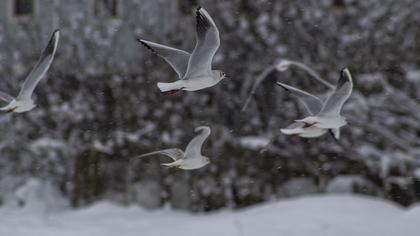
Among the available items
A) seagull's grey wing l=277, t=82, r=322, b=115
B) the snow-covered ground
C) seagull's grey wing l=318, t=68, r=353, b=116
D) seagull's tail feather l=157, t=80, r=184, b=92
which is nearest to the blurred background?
the snow-covered ground

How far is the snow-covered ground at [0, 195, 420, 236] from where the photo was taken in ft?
23.0

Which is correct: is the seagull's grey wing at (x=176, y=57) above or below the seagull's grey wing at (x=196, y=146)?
above

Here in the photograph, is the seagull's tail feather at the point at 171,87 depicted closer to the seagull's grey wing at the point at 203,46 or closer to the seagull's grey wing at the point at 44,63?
the seagull's grey wing at the point at 203,46

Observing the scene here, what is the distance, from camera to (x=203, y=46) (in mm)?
1847

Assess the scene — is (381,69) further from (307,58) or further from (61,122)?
(61,122)

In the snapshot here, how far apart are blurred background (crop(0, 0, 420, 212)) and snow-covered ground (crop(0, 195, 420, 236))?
452mm

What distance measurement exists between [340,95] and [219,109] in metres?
6.58

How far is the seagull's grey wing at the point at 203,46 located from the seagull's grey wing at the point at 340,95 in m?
0.41

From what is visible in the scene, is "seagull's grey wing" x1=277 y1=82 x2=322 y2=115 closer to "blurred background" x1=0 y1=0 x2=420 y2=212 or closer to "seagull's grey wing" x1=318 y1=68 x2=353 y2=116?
"seagull's grey wing" x1=318 y1=68 x2=353 y2=116

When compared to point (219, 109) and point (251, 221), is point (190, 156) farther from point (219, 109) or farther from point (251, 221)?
point (219, 109)

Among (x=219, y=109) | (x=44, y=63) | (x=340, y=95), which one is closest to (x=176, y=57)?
(x=44, y=63)

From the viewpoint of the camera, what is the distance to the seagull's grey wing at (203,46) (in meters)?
1.80

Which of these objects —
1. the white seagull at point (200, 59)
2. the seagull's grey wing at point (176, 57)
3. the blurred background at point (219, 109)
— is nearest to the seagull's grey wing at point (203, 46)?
the white seagull at point (200, 59)

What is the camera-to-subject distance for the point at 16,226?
26.8 feet
